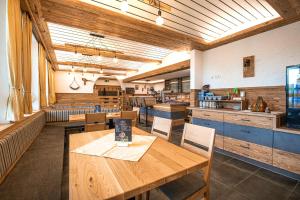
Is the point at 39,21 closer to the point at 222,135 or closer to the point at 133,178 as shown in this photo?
the point at 133,178

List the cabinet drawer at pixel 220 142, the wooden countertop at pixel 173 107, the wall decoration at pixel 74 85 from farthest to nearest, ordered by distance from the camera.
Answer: the wall decoration at pixel 74 85
the wooden countertop at pixel 173 107
the cabinet drawer at pixel 220 142

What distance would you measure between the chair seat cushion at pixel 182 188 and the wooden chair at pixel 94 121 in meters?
2.21

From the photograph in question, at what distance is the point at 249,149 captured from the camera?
277 cm

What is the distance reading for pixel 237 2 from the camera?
8.23 feet

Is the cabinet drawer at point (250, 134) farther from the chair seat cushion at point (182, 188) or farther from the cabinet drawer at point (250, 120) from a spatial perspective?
the chair seat cushion at point (182, 188)

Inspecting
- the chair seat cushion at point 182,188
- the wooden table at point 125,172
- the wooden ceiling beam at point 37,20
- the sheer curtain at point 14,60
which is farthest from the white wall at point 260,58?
the sheer curtain at point 14,60

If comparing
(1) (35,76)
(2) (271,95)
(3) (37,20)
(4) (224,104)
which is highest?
(3) (37,20)

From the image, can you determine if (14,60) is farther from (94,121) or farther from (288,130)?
(288,130)

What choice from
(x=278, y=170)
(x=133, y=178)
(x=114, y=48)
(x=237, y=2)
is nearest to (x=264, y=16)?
(x=237, y=2)

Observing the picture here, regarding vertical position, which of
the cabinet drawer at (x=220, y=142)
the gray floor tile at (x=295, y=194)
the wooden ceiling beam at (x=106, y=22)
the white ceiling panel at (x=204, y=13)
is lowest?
the gray floor tile at (x=295, y=194)

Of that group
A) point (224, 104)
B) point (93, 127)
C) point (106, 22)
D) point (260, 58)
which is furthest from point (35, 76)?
point (260, 58)

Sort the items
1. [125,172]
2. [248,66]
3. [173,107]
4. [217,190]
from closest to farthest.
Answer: [125,172]
[217,190]
[248,66]
[173,107]

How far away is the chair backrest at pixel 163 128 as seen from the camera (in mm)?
1821

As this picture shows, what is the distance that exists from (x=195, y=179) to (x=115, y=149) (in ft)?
2.68
